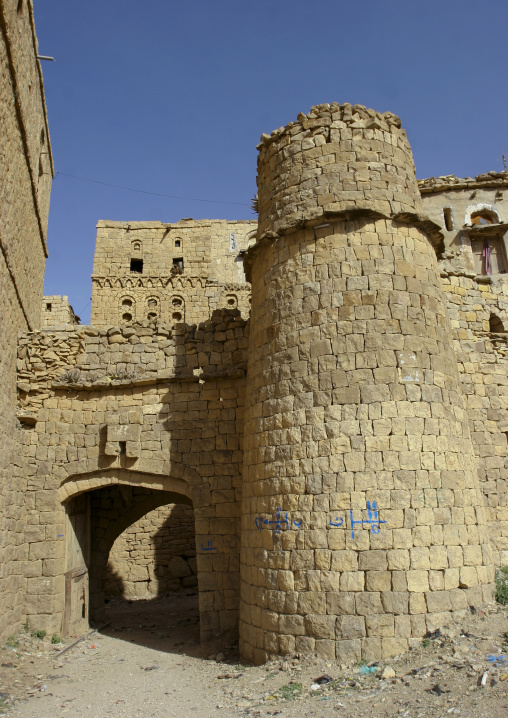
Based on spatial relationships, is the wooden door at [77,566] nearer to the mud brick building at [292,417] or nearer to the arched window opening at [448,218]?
the mud brick building at [292,417]

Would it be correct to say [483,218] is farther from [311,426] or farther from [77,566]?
[77,566]

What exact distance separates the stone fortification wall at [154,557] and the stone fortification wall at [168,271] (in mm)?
8260

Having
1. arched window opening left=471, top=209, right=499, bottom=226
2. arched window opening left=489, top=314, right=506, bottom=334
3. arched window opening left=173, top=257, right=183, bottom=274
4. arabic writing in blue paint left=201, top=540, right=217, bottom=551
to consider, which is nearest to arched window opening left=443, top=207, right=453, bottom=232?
arched window opening left=471, top=209, right=499, bottom=226

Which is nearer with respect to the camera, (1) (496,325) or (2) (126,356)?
(2) (126,356)

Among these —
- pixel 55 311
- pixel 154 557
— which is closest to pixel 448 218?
pixel 154 557

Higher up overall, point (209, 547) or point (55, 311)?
point (55, 311)

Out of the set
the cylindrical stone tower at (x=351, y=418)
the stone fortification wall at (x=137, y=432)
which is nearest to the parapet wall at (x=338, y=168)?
the cylindrical stone tower at (x=351, y=418)

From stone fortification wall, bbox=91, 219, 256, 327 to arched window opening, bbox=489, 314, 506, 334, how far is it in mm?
12391

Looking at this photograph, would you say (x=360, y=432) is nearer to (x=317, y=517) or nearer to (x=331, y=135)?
(x=317, y=517)

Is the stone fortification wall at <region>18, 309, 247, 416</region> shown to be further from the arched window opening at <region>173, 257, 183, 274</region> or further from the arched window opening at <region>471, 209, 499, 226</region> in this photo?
the arched window opening at <region>173, 257, 183, 274</region>

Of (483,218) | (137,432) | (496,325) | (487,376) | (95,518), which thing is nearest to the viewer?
(137,432)

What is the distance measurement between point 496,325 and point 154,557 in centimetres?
1087

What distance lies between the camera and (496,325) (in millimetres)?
9680

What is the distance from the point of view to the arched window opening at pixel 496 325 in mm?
9586
